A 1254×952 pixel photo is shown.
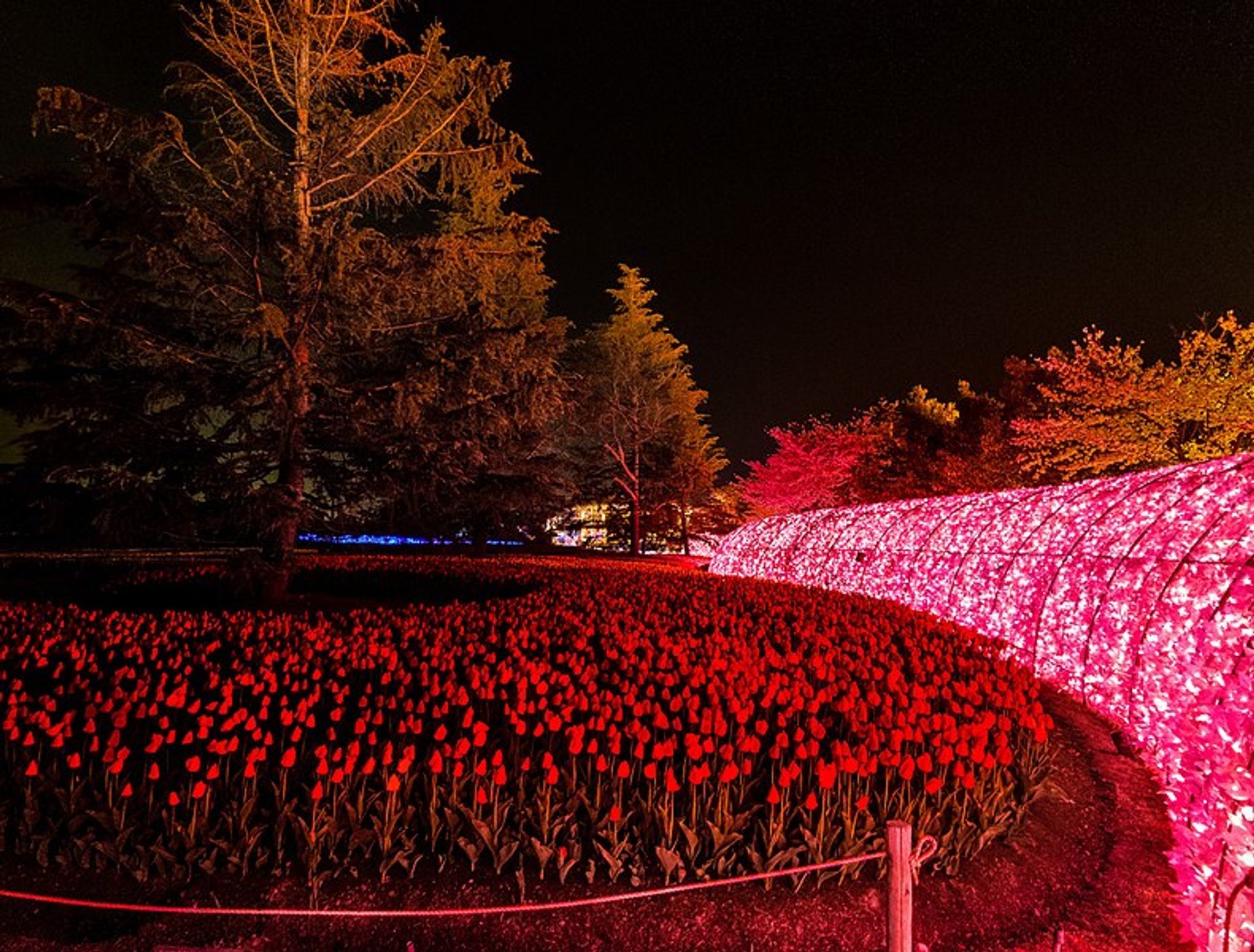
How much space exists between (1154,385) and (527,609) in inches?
818

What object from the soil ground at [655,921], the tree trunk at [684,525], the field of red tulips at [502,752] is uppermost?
the tree trunk at [684,525]

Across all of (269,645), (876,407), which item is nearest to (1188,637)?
(269,645)

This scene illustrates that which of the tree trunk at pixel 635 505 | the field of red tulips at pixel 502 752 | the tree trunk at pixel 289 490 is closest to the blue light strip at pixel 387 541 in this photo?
the tree trunk at pixel 635 505

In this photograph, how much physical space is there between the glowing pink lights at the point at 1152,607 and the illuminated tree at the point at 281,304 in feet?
22.1

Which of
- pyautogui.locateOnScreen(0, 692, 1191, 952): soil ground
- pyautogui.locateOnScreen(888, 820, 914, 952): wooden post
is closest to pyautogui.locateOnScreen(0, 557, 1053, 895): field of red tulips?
pyautogui.locateOnScreen(0, 692, 1191, 952): soil ground

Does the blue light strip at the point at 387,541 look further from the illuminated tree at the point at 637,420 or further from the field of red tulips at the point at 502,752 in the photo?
the field of red tulips at the point at 502,752

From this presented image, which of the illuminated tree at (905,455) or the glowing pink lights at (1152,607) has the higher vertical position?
the illuminated tree at (905,455)

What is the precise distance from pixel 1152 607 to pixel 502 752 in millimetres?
5521

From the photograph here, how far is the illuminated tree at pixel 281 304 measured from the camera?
9.98 meters

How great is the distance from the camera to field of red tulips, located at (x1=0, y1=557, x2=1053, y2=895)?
3.63 metres

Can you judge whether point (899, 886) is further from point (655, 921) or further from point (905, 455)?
point (905, 455)

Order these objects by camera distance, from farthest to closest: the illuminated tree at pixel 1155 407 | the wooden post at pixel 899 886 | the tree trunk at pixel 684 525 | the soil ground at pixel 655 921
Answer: the tree trunk at pixel 684 525, the illuminated tree at pixel 1155 407, the soil ground at pixel 655 921, the wooden post at pixel 899 886

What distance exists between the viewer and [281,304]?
11125mm

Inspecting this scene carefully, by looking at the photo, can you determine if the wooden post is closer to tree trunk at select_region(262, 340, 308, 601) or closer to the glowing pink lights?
the glowing pink lights
